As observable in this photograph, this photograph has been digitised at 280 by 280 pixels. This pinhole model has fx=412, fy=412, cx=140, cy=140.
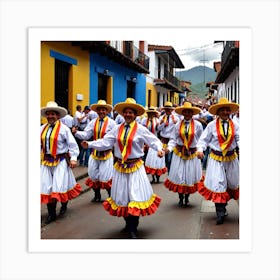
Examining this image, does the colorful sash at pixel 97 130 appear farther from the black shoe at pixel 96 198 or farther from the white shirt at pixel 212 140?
the white shirt at pixel 212 140

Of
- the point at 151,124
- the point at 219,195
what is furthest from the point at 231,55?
the point at 219,195

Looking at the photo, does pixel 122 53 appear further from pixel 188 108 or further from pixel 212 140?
pixel 212 140

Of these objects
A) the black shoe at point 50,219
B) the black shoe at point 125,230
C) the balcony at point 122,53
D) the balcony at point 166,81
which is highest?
the balcony at point 166,81

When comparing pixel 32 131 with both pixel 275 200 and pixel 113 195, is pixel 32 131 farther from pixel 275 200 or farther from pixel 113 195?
pixel 275 200

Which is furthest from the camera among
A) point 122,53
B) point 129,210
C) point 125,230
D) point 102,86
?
point 122,53

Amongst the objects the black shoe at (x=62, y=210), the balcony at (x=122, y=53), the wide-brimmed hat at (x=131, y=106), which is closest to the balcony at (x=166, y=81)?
the balcony at (x=122, y=53)

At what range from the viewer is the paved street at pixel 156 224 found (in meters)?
5.68

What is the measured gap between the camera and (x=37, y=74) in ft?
16.2

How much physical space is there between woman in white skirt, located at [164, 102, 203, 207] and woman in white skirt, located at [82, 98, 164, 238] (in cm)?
173

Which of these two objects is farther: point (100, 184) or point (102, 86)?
point (102, 86)

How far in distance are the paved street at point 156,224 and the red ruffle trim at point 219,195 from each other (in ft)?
1.26

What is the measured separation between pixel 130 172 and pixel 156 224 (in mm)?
1209

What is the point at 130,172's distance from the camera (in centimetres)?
545
